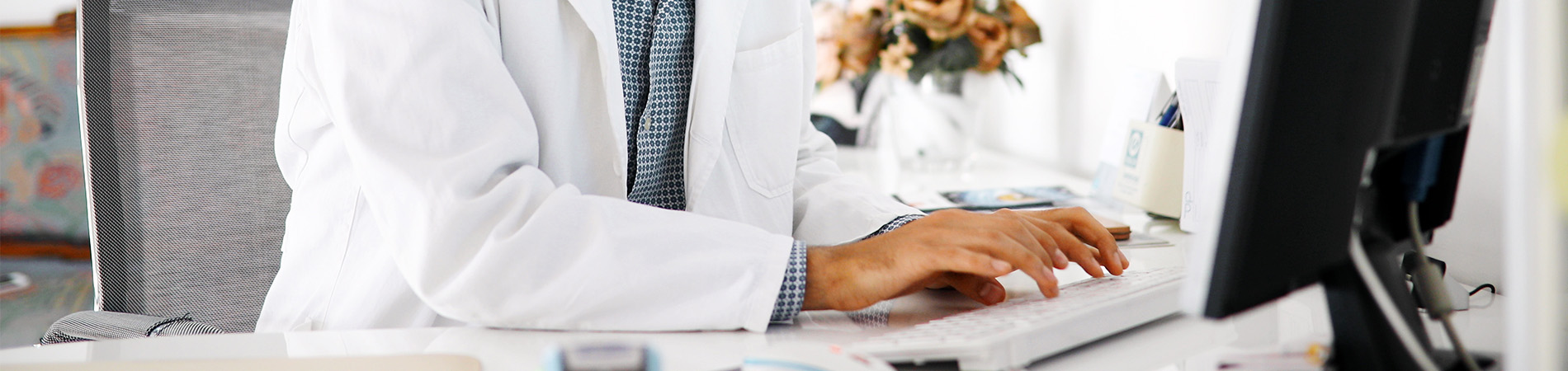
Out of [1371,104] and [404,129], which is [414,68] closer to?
[404,129]

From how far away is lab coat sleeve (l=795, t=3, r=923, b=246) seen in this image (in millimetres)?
1033

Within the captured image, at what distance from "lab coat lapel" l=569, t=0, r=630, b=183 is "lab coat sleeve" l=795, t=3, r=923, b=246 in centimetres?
24

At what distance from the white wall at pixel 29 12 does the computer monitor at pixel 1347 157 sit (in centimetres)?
296

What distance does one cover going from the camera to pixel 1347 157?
0.58m

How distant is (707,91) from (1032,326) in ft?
1.63

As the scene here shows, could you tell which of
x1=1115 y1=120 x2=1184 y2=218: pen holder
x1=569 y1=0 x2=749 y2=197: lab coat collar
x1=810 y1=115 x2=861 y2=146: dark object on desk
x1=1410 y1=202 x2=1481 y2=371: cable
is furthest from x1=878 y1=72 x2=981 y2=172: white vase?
x1=1410 y1=202 x2=1481 y2=371: cable

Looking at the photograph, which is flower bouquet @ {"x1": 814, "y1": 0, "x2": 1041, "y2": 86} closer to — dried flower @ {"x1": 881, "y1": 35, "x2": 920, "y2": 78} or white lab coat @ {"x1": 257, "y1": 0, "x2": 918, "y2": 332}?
dried flower @ {"x1": 881, "y1": 35, "x2": 920, "y2": 78}

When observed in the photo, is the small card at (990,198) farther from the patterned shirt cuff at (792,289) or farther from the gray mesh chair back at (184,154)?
the gray mesh chair back at (184,154)

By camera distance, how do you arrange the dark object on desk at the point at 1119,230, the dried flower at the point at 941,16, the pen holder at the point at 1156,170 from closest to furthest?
the dark object on desk at the point at 1119,230 → the pen holder at the point at 1156,170 → the dried flower at the point at 941,16

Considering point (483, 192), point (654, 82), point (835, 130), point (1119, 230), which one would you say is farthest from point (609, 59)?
point (835, 130)

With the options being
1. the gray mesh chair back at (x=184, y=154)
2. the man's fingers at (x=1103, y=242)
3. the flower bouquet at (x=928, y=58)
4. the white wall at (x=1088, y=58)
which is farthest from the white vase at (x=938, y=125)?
the gray mesh chair back at (x=184, y=154)

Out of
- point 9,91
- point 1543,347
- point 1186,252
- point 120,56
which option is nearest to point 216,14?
point 120,56

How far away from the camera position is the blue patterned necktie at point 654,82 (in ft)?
3.40

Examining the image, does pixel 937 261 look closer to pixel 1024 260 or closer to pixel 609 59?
pixel 1024 260
